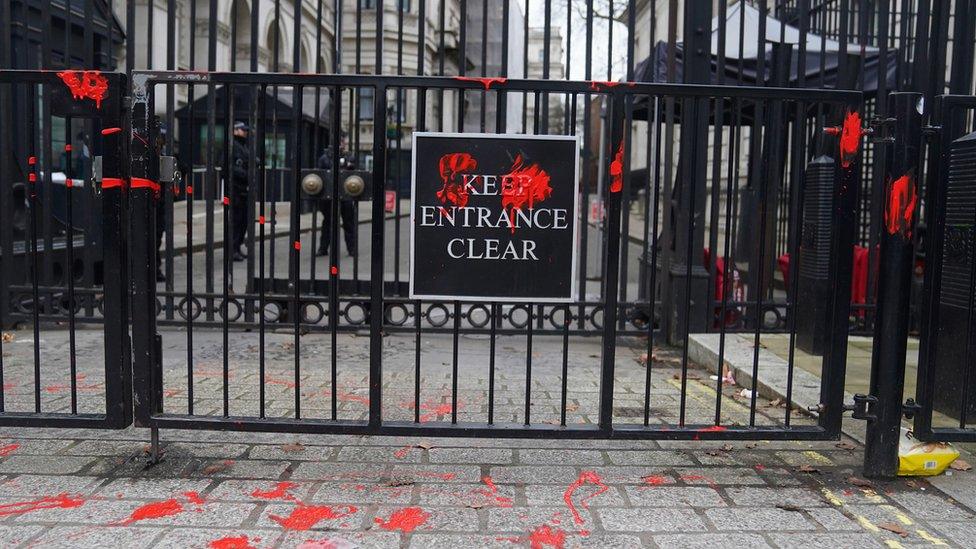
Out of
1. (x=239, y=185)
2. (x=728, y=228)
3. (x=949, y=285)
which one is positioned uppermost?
(x=239, y=185)

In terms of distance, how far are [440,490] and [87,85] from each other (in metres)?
2.54

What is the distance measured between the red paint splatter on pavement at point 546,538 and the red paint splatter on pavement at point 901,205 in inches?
83.8

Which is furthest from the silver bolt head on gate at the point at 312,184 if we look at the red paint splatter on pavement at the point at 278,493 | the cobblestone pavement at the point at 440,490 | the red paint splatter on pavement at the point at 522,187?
the red paint splatter on pavement at the point at 278,493

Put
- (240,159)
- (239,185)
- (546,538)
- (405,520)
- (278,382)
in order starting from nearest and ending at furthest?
(546,538) < (405,520) < (278,382) < (240,159) < (239,185)

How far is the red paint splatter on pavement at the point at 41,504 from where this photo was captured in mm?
3505

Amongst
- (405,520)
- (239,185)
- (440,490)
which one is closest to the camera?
(405,520)

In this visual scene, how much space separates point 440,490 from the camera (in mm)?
3863

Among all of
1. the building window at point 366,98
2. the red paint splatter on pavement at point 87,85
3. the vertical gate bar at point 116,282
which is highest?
the building window at point 366,98

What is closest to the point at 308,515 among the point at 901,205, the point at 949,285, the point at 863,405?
the point at 863,405

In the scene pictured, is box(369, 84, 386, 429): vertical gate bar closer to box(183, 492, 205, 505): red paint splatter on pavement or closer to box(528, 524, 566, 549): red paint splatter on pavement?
box(183, 492, 205, 505): red paint splatter on pavement

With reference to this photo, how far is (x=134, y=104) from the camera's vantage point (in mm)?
3914

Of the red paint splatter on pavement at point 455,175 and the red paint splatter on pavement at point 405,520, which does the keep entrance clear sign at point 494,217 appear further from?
the red paint splatter on pavement at point 405,520

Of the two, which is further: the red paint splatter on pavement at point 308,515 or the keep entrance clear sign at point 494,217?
the keep entrance clear sign at point 494,217

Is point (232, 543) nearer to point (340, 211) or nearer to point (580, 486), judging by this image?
point (580, 486)
